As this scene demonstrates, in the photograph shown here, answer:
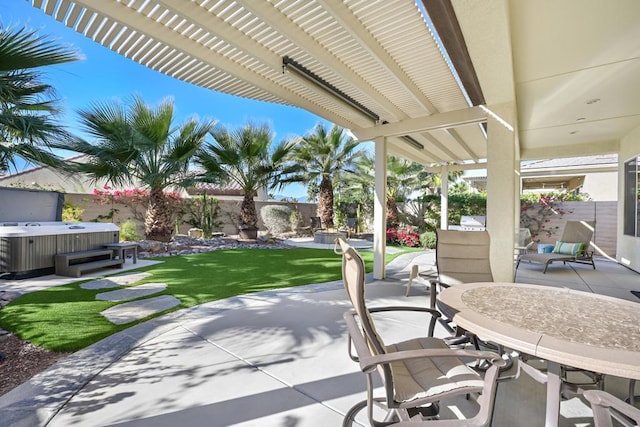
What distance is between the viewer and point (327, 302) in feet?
14.8

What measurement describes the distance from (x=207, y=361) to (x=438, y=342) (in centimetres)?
204

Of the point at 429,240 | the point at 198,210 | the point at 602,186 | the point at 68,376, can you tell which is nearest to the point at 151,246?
the point at 198,210

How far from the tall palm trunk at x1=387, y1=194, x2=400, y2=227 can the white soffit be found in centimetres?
837

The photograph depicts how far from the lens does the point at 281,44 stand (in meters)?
3.54

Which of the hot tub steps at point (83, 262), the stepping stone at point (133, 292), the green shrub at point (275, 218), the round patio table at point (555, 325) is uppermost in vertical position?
the green shrub at point (275, 218)

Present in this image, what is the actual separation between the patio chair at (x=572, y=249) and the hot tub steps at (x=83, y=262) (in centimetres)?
943

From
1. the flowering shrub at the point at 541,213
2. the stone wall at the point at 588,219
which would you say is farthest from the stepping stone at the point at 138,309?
the stone wall at the point at 588,219

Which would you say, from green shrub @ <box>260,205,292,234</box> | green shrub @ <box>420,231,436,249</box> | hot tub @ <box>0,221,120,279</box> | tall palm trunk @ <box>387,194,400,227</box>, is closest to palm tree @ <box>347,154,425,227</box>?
tall palm trunk @ <box>387,194,400,227</box>

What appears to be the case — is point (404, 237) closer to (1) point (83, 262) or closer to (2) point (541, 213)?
(2) point (541, 213)

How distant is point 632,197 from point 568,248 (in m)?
1.97

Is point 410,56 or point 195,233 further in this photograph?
point 195,233

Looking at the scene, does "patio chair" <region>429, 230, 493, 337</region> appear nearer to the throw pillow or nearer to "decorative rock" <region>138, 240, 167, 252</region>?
the throw pillow

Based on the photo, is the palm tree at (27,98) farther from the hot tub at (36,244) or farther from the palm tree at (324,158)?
the palm tree at (324,158)

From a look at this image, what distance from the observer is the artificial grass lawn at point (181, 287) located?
10.7 ft
